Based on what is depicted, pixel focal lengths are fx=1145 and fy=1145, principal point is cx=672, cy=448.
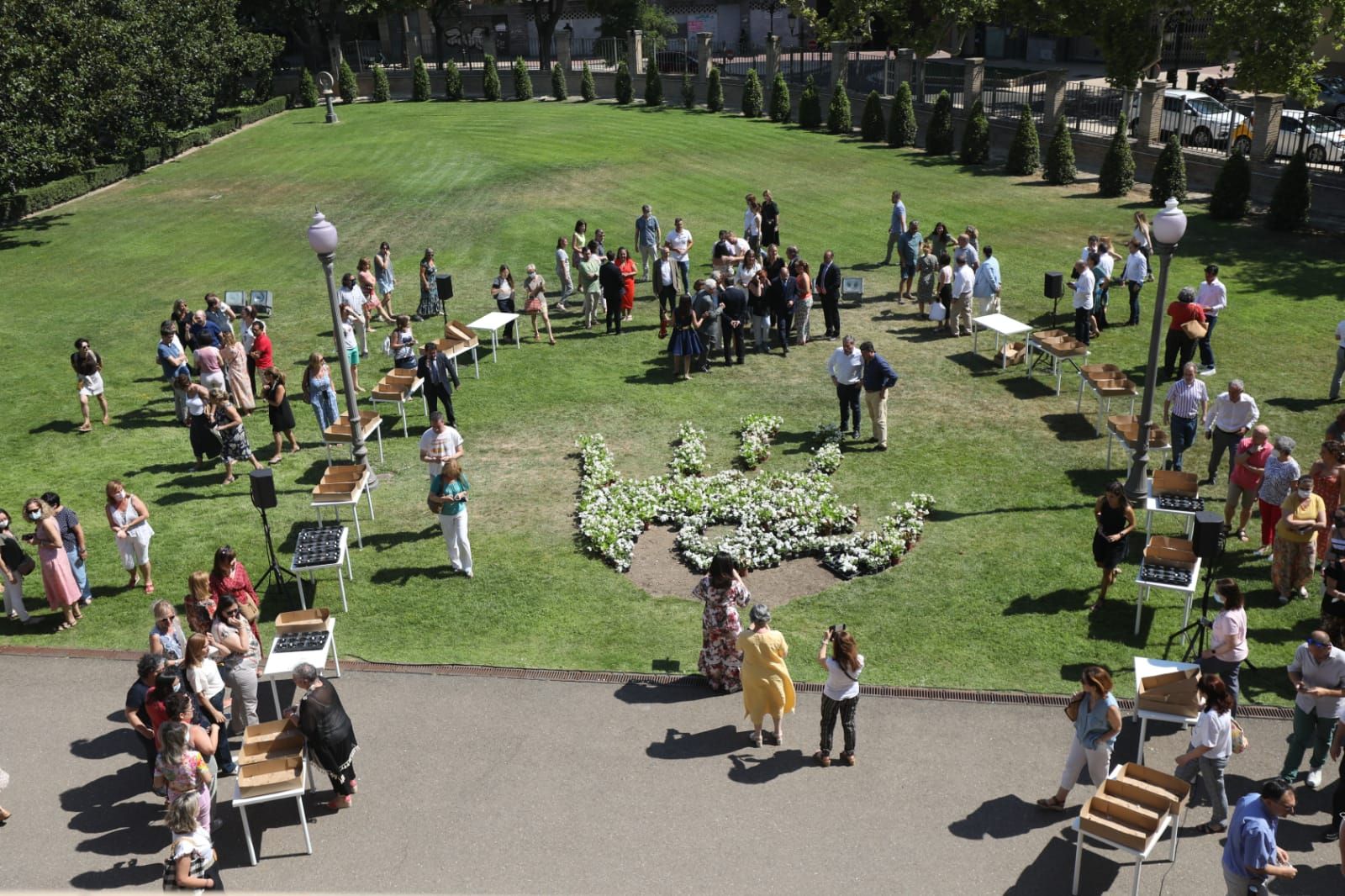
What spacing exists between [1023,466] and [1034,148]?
21.4 metres

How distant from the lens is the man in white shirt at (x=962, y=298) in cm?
2306

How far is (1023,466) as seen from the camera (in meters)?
17.8

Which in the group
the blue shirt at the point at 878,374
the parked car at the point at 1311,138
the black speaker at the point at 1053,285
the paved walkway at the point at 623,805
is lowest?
the paved walkway at the point at 623,805

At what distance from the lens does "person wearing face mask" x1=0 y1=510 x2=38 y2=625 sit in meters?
13.9

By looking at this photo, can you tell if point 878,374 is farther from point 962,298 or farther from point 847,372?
point 962,298

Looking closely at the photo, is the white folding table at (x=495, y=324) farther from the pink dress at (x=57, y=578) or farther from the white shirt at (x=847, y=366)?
the pink dress at (x=57, y=578)

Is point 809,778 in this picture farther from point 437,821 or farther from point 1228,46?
point 1228,46

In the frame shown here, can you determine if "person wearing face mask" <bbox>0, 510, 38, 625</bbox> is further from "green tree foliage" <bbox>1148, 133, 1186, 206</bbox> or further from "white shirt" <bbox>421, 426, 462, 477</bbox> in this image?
"green tree foliage" <bbox>1148, 133, 1186, 206</bbox>

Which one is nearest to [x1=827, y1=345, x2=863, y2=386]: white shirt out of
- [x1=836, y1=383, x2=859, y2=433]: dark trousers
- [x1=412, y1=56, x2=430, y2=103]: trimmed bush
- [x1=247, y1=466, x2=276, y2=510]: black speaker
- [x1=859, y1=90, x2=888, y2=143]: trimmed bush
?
[x1=836, y1=383, x2=859, y2=433]: dark trousers

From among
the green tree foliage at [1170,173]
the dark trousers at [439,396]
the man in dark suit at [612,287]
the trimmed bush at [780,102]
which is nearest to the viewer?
the dark trousers at [439,396]

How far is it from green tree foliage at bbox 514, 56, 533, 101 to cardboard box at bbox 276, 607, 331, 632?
154ft

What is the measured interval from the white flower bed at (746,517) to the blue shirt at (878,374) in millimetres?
1222

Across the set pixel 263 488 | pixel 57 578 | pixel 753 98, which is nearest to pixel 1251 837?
pixel 263 488

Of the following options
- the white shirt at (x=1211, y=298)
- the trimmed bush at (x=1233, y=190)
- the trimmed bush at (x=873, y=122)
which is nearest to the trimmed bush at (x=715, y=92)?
the trimmed bush at (x=873, y=122)
